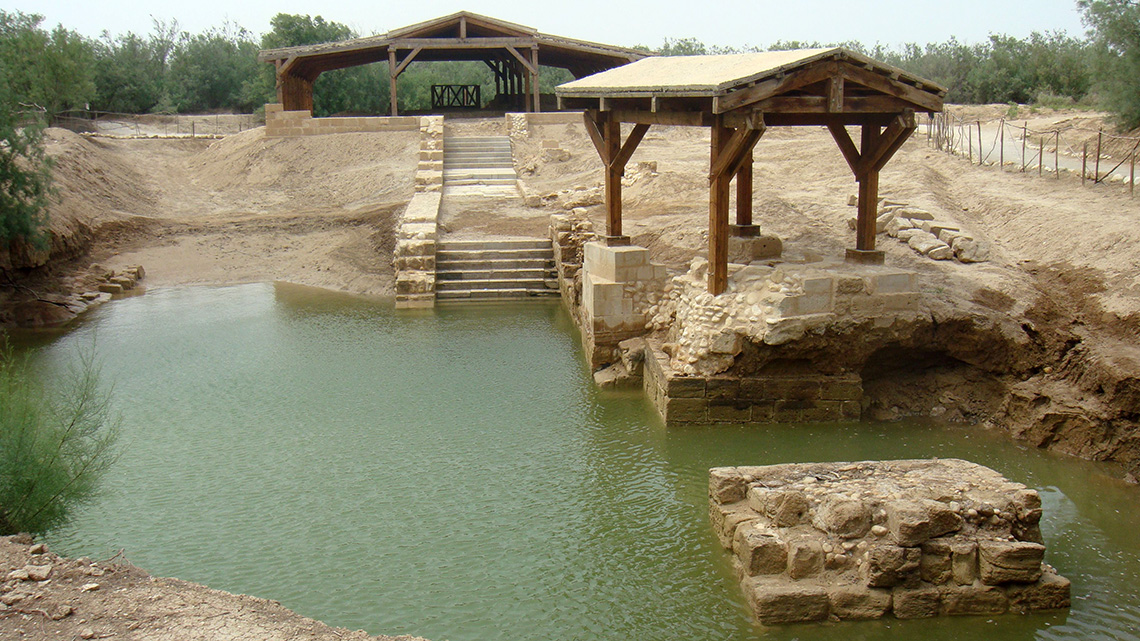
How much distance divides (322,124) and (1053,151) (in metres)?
18.8

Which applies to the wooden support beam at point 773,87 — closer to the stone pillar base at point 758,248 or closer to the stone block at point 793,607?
the stone pillar base at point 758,248

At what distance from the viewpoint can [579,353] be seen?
13039 millimetres

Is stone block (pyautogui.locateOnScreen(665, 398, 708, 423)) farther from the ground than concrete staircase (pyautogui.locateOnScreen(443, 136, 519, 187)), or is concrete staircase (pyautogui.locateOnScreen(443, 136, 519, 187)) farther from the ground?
concrete staircase (pyautogui.locateOnScreen(443, 136, 519, 187))

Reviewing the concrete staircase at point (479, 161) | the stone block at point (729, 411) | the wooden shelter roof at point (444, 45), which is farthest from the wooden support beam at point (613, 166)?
the wooden shelter roof at point (444, 45)

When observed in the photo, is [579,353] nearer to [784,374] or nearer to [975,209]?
[784,374]

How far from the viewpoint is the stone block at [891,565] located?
6.07 metres

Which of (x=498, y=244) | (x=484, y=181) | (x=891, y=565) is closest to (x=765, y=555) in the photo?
(x=891, y=565)

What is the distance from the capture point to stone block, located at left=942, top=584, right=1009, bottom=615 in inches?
240

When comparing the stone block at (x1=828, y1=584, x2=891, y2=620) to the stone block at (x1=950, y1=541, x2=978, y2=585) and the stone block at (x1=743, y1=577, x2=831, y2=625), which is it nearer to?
the stone block at (x1=743, y1=577, x2=831, y2=625)

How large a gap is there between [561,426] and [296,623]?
513cm

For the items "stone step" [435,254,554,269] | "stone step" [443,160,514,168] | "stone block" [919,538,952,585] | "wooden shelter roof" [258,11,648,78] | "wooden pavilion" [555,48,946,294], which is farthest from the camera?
"wooden shelter roof" [258,11,648,78]

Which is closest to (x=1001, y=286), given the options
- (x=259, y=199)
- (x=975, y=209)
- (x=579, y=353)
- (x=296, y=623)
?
(x=975, y=209)

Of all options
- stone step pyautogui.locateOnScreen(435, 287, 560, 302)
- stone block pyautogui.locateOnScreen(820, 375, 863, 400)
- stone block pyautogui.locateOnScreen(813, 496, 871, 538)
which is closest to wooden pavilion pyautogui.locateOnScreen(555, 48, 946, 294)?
stone block pyautogui.locateOnScreen(820, 375, 863, 400)

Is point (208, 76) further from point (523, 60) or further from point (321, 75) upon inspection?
point (523, 60)
